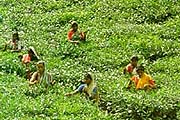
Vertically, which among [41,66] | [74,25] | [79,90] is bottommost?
[79,90]

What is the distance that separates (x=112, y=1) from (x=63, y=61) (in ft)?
40.7

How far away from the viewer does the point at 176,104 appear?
22.7m

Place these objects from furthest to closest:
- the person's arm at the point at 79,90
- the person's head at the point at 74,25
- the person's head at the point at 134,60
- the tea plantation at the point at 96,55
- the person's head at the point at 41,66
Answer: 1. the person's head at the point at 74,25
2. the person's head at the point at 134,60
3. the person's head at the point at 41,66
4. the person's arm at the point at 79,90
5. the tea plantation at the point at 96,55

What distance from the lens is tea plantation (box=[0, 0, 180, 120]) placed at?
882 inches

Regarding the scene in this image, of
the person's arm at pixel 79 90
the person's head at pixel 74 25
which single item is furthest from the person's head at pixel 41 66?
the person's head at pixel 74 25

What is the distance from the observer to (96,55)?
30891 mm

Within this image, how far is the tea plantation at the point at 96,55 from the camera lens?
22.4m

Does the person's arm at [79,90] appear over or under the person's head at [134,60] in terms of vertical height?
under

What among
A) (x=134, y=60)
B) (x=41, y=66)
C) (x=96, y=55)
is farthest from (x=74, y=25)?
(x=41, y=66)

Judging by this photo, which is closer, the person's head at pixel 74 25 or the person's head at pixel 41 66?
the person's head at pixel 41 66

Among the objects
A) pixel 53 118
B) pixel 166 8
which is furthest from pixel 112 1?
pixel 53 118

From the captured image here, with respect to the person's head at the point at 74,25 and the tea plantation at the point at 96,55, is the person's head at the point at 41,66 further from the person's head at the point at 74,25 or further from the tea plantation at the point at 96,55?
the person's head at the point at 74,25

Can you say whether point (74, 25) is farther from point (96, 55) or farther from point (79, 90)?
point (79, 90)

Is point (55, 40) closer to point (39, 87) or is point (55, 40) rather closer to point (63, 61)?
point (63, 61)
